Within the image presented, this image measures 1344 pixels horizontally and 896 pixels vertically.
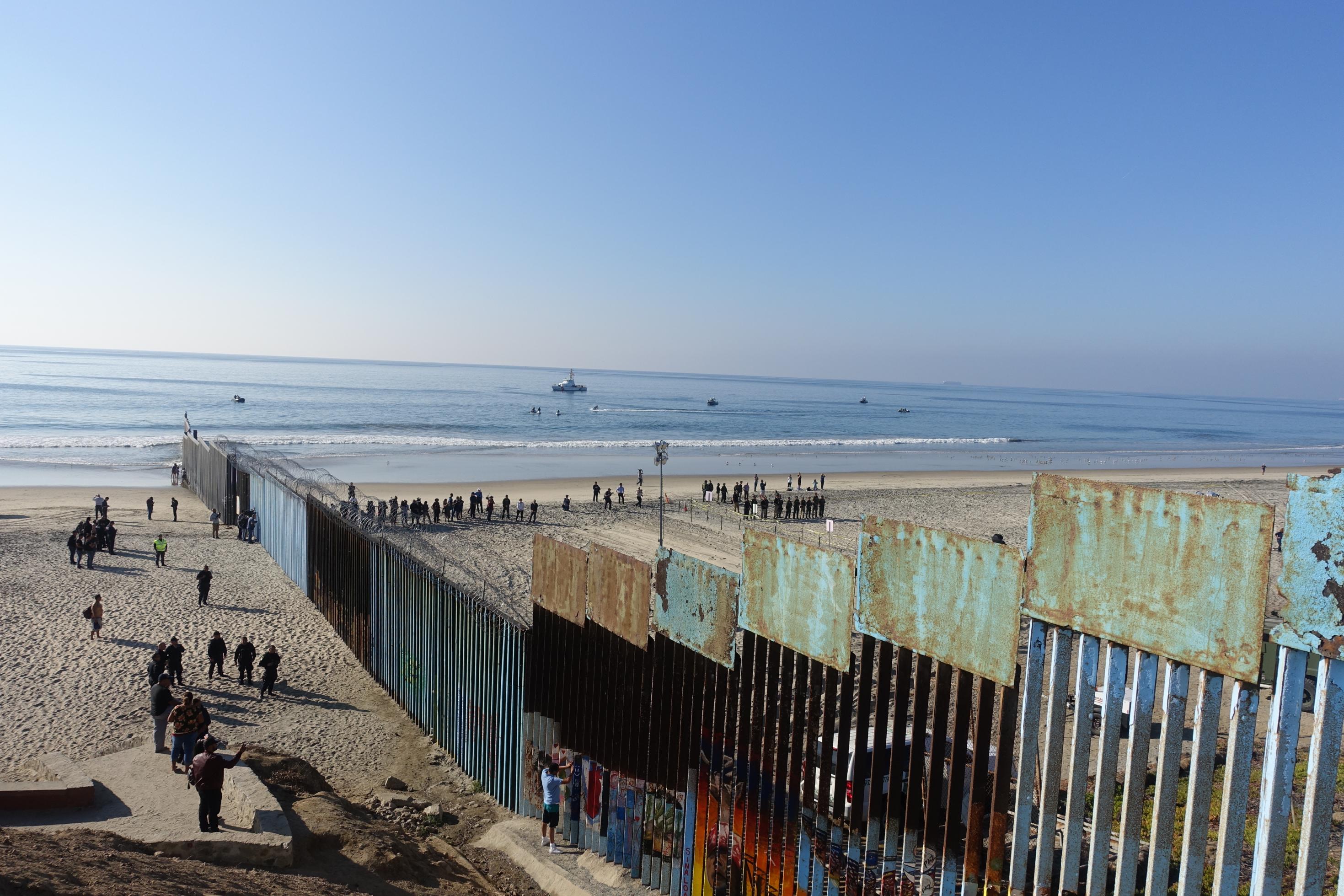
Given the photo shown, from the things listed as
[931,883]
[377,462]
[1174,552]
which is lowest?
[377,462]

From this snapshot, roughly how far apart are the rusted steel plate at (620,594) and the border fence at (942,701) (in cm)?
3

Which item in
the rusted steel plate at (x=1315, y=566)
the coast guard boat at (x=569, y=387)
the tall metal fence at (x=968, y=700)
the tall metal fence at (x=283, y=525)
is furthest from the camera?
the coast guard boat at (x=569, y=387)

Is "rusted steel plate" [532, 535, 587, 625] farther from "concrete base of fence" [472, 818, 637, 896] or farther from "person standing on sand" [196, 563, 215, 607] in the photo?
"person standing on sand" [196, 563, 215, 607]

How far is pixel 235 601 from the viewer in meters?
19.3

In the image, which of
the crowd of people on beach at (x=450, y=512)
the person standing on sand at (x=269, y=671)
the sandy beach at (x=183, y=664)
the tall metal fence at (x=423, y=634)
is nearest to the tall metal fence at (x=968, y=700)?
the tall metal fence at (x=423, y=634)

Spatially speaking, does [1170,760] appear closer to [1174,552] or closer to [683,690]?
[1174,552]

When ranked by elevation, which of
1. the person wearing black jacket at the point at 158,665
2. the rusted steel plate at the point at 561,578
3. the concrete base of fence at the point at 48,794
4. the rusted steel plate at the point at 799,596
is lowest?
the person wearing black jacket at the point at 158,665

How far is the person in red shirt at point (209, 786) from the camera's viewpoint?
25.7ft

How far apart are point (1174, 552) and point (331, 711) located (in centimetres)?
1237

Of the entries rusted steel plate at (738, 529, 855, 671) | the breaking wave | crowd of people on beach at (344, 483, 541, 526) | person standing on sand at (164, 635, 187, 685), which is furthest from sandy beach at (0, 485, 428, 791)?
the breaking wave

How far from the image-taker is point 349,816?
889 cm

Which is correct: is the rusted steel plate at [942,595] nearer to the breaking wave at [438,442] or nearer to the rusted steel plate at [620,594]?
the rusted steel plate at [620,594]

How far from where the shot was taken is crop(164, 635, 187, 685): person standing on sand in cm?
1352

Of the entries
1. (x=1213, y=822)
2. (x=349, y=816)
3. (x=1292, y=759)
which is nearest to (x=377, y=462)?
(x=349, y=816)
